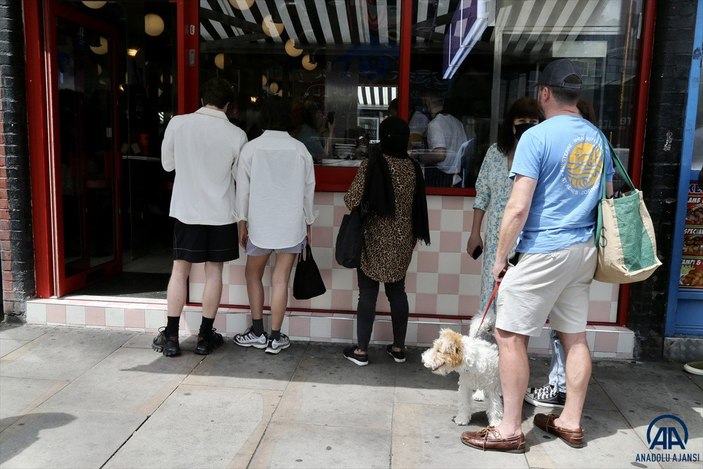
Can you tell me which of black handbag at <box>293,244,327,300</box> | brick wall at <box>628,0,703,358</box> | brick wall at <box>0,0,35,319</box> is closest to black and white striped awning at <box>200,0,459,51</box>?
brick wall at <box>0,0,35,319</box>

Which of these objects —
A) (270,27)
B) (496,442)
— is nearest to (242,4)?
(270,27)

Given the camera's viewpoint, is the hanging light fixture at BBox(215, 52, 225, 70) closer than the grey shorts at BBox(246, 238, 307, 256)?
No

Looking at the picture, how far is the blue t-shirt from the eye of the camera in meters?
2.90

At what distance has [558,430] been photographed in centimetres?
327

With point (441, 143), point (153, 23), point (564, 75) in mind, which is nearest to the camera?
point (564, 75)

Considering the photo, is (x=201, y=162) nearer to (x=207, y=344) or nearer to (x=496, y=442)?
(x=207, y=344)

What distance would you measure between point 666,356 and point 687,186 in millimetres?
1259

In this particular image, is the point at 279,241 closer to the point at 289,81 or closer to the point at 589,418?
the point at 289,81

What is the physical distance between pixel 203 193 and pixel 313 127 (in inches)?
49.1

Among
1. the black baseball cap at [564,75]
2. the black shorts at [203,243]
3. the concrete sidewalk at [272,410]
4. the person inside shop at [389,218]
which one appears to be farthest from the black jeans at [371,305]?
the black baseball cap at [564,75]

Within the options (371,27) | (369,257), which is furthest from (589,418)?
(371,27)

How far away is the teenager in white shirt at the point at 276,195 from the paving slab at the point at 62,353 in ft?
4.22

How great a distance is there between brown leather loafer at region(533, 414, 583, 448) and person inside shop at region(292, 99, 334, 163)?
8.42 feet

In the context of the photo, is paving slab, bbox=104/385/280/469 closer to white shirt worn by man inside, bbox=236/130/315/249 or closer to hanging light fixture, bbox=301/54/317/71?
white shirt worn by man inside, bbox=236/130/315/249
